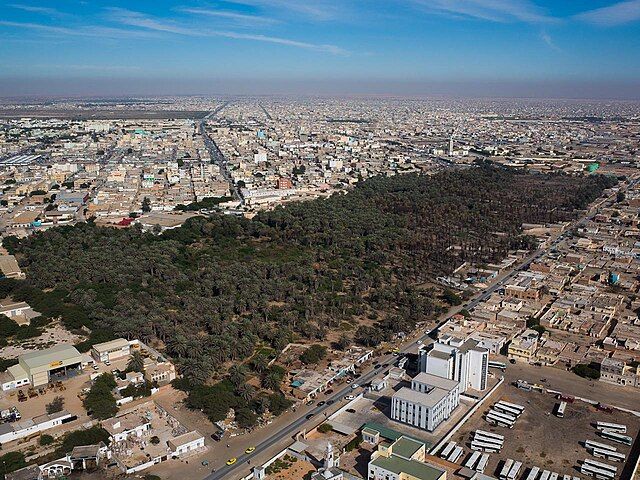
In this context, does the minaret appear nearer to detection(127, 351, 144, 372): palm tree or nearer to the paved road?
detection(127, 351, 144, 372): palm tree

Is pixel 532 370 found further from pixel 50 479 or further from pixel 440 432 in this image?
pixel 50 479

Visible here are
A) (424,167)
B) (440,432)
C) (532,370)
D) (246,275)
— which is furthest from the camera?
(424,167)

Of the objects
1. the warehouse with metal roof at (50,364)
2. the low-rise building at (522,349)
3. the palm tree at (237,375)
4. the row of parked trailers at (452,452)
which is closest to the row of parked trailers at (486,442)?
the row of parked trailers at (452,452)

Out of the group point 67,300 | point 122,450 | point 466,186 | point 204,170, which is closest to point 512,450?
point 122,450

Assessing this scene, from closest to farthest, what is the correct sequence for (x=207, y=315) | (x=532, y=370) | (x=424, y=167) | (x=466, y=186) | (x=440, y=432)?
(x=440, y=432) → (x=532, y=370) → (x=207, y=315) → (x=466, y=186) → (x=424, y=167)

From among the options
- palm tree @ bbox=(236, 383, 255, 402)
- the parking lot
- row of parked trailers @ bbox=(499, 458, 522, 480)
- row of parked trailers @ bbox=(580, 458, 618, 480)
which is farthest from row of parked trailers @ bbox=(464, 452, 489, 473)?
palm tree @ bbox=(236, 383, 255, 402)

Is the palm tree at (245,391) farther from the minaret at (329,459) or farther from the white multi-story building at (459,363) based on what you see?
the white multi-story building at (459,363)

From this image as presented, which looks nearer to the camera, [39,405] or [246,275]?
[39,405]
